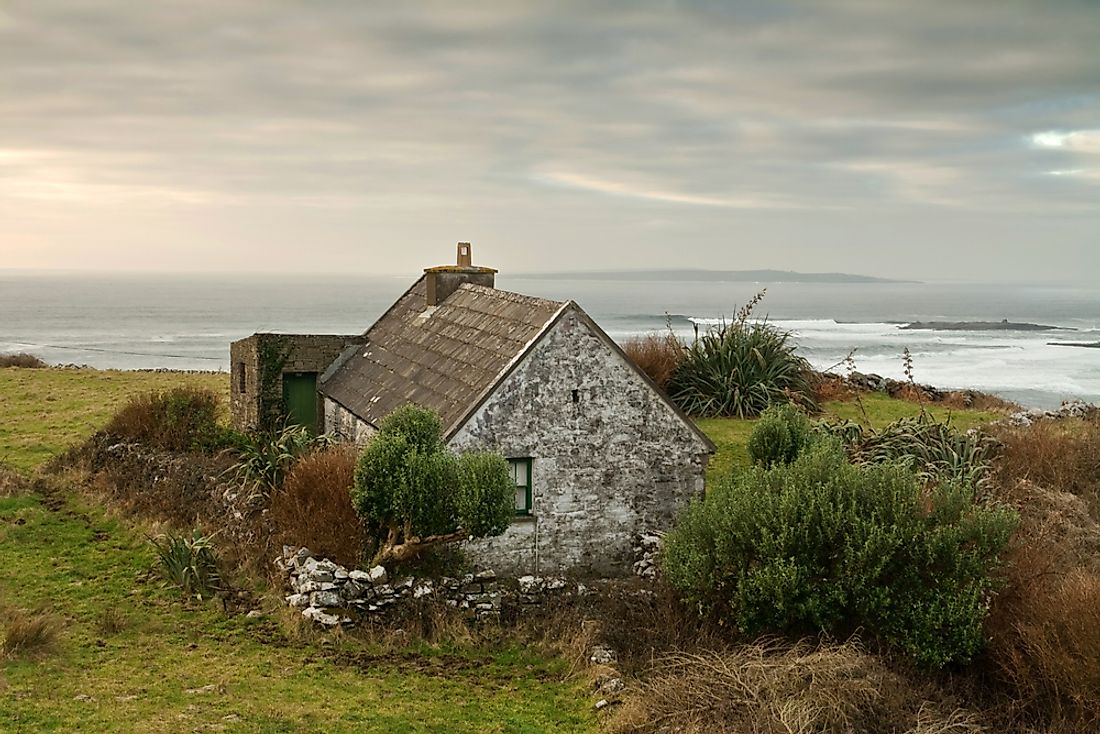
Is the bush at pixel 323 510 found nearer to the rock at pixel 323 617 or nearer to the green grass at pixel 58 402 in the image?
the rock at pixel 323 617

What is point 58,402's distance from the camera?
28625 mm

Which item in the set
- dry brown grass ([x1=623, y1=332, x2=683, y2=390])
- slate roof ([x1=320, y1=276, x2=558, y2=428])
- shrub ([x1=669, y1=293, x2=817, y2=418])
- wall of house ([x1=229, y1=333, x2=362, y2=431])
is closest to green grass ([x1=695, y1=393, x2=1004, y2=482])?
shrub ([x1=669, y1=293, x2=817, y2=418])

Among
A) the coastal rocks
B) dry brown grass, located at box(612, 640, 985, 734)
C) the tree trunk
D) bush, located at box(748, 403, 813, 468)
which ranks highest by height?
bush, located at box(748, 403, 813, 468)

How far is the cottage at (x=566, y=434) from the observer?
14.8 m

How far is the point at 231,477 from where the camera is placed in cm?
Answer: 1758

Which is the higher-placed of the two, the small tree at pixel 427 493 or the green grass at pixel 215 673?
the small tree at pixel 427 493

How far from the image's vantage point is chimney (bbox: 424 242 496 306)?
66.2ft

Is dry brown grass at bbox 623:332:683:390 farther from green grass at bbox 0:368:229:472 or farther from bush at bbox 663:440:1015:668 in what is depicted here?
bush at bbox 663:440:1015:668

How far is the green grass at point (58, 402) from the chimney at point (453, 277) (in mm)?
8024

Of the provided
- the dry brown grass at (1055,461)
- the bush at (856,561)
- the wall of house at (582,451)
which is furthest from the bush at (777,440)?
the dry brown grass at (1055,461)

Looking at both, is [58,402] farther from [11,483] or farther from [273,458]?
[273,458]

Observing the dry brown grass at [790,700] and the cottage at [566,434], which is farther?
the cottage at [566,434]

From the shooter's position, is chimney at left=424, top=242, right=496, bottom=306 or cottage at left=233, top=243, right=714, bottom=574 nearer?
cottage at left=233, top=243, right=714, bottom=574

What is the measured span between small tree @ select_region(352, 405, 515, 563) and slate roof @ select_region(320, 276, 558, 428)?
1977 millimetres
